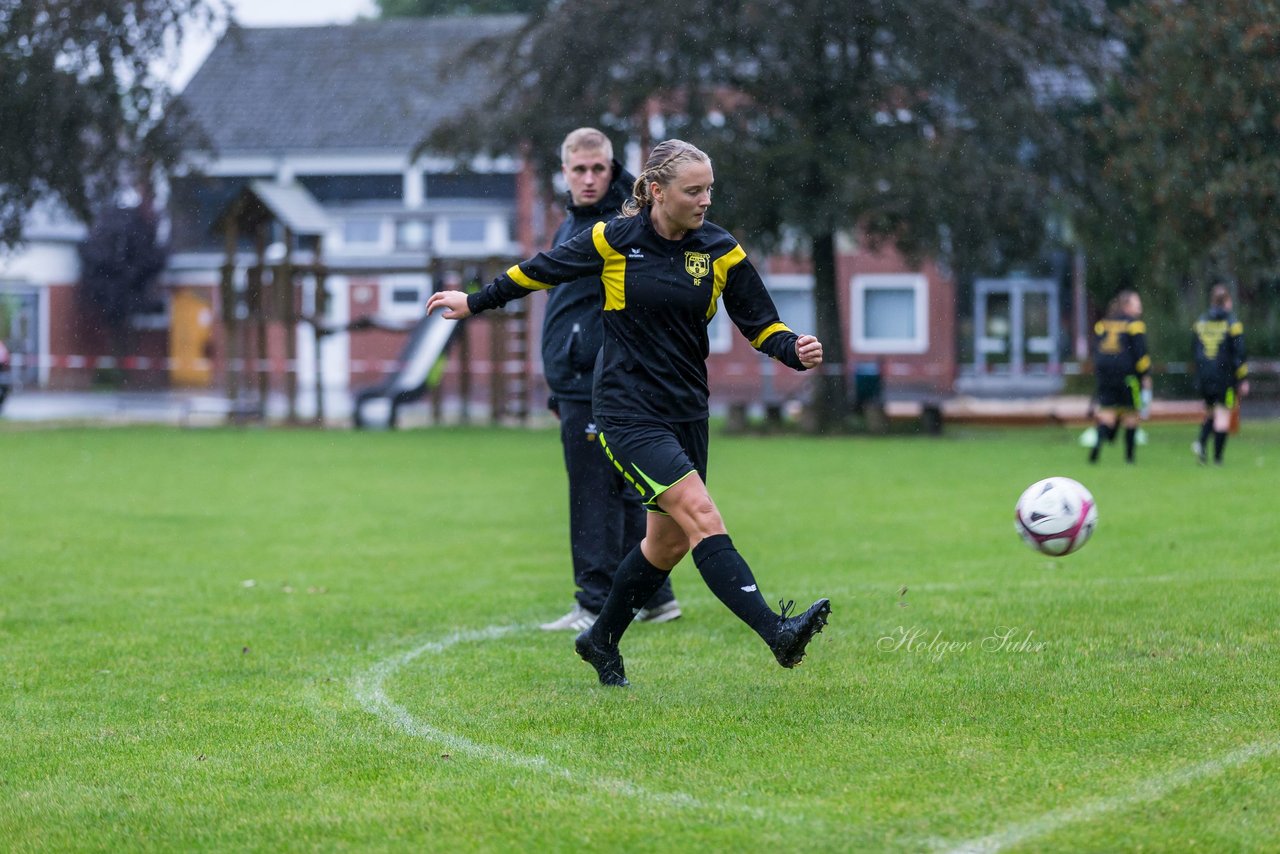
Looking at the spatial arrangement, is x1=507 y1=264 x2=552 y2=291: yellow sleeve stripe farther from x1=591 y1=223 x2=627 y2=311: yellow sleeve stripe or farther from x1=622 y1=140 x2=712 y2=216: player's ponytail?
x1=622 y1=140 x2=712 y2=216: player's ponytail

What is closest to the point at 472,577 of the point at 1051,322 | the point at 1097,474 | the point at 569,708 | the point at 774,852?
the point at 569,708

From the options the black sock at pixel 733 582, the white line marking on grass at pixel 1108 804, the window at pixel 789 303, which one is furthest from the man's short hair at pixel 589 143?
the window at pixel 789 303

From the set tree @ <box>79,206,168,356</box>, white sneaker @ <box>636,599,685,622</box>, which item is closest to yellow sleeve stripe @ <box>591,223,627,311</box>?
white sneaker @ <box>636,599,685,622</box>

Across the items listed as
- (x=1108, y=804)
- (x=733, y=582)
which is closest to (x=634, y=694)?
(x=733, y=582)

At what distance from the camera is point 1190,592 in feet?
26.2

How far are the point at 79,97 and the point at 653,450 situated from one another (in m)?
22.4

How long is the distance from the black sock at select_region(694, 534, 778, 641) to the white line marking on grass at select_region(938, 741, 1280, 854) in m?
1.46

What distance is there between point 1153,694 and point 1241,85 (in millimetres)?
18877

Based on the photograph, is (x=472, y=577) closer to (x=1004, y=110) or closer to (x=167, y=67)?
(x=1004, y=110)

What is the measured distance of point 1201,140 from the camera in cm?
2253

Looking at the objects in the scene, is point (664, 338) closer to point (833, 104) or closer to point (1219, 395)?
point (1219, 395)

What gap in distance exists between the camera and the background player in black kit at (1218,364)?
1733cm

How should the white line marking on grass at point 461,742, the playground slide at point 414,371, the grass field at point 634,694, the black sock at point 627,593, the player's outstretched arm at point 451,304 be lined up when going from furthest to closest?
1. the playground slide at point 414,371
2. the black sock at point 627,593
3. the player's outstretched arm at point 451,304
4. the white line marking on grass at point 461,742
5. the grass field at point 634,694

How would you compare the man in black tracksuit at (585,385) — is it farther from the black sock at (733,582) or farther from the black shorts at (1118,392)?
the black shorts at (1118,392)
